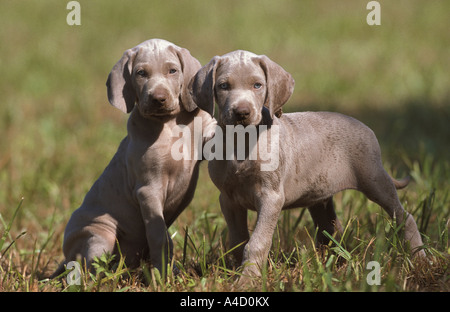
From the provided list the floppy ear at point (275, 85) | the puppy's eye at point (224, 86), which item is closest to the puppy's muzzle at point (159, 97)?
the puppy's eye at point (224, 86)

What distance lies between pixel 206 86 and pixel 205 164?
429 centimetres

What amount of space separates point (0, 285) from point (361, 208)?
9.20 ft

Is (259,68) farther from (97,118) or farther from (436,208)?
Answer: (97,118)

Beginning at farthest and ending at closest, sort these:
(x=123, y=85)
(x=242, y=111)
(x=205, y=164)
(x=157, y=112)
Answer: (x=205, y=164) → (x=123, y=85) → (x=157, y=112) → (x=242, y=111)

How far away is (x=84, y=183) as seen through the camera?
7258mm

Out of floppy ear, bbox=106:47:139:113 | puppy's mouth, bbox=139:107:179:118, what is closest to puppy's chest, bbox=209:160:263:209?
puppy's mouth, bbox=139:107:179:118

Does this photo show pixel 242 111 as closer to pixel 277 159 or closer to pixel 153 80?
pixel 277 159

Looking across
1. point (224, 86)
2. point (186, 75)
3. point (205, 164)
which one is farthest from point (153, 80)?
point (205, 164)

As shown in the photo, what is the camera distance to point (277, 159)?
388 centimetres

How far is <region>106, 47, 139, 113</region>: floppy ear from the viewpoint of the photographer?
410 centimetres

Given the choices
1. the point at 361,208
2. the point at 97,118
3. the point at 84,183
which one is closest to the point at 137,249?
the point at 361,208

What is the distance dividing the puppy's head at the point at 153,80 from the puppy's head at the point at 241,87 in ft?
0.69

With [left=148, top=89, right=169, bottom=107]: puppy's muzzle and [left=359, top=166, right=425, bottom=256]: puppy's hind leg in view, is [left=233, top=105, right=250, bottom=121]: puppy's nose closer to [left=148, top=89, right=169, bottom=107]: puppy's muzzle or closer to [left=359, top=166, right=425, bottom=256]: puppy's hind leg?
[left=148, top=89, right=169, bottom=107]: puppy's muzzle

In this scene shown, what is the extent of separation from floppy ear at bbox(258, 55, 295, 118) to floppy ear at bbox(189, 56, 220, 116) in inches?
10.8
